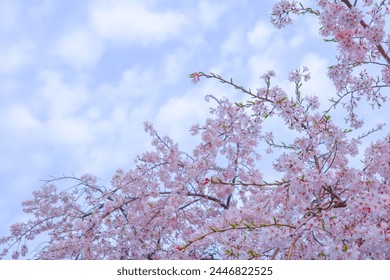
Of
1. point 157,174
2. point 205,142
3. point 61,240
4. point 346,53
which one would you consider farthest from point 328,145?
point 61,240

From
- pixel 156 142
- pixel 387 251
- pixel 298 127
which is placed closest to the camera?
pixel 387 251

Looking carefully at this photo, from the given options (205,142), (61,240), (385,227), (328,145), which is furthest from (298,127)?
(61,240)

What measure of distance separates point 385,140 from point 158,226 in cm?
467

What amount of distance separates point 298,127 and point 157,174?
3.99 metres

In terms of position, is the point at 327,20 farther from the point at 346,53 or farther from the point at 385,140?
the point at 385,140

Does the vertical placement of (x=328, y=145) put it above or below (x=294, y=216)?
above

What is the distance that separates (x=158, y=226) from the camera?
8656mm

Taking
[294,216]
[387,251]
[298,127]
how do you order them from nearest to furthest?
1. [387,251]
2. [294,216]
3. [298,127]

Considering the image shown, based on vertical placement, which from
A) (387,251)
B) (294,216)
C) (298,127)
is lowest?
(387,251)

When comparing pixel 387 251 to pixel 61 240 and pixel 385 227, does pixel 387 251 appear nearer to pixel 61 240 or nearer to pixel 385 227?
pixel 385 227
